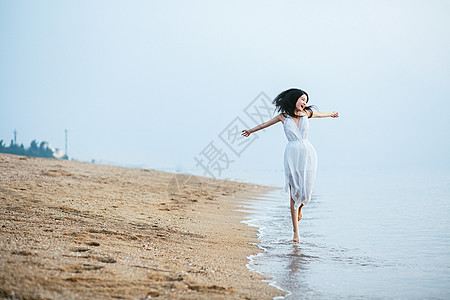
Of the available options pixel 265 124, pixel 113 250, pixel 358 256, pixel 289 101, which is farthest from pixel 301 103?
pixel 113 250

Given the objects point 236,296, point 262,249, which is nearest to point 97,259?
point 236,296

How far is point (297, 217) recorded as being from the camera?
197 inches

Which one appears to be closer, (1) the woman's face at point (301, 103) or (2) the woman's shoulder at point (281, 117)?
(1) the woman's face at point (301, 103)

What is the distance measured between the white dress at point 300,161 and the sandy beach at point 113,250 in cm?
88

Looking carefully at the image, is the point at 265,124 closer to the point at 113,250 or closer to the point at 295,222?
the point at 295,222

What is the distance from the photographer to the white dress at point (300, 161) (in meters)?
4.96

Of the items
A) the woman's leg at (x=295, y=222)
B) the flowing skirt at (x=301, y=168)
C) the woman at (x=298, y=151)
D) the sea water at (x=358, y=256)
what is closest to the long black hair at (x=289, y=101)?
the woman at (x=298, y=151)

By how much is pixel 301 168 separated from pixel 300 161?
9 centimetres

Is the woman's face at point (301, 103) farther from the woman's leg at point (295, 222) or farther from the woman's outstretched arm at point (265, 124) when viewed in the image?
the woman's leg at point (295, 222)

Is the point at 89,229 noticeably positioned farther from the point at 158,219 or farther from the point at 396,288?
the point at 396,288

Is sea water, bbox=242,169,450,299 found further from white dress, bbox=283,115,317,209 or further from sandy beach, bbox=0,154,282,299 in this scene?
white dress, bbox=283,115,317,209

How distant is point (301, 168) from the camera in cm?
499

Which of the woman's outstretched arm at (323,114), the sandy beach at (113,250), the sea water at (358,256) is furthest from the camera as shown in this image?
the woman's outstretched arm at (323,114)

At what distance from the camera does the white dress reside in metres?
4.96
